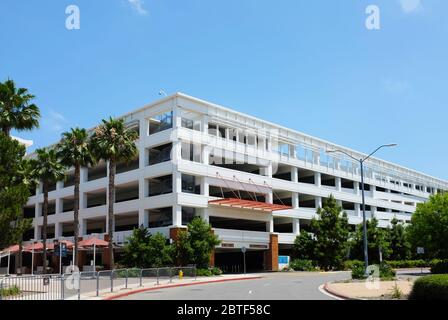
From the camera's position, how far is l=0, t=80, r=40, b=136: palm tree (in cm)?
3150

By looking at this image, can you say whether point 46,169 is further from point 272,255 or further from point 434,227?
point 434,227

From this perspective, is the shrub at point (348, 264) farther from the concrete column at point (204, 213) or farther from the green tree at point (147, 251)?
the green tree at point (147, 251)

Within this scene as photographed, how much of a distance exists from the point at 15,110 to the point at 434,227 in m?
36.4

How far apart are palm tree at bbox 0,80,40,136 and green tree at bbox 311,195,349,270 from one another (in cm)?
3422

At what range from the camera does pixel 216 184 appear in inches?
2105

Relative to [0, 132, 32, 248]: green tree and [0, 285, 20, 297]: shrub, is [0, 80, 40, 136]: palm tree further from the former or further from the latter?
[0, 285, 20, 297]: shrub

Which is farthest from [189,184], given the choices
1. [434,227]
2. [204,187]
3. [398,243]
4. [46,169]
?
[398,243]

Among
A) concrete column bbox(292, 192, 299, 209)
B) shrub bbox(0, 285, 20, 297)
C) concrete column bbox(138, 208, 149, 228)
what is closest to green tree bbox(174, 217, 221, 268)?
concrete column bbox(138, 208, 149, 228)

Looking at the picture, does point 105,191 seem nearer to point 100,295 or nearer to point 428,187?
point 100,295

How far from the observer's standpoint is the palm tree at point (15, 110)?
1240 inches

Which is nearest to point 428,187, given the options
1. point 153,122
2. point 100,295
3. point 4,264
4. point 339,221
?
point 339,221

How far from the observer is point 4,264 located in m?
75.5

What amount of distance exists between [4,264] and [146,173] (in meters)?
35.4

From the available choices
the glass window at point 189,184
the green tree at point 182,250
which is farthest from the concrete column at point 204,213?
the green tree at point 182,250
